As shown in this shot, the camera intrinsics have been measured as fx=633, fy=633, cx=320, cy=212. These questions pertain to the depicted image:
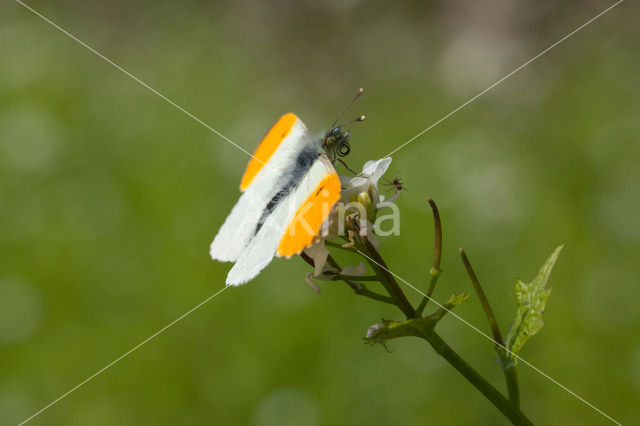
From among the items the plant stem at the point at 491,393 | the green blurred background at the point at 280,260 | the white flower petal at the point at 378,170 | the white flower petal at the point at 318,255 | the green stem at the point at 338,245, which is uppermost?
the white flower petal at the point at 378,170

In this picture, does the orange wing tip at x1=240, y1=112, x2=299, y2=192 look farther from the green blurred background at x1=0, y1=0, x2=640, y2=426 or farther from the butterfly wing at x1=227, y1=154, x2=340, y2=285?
the green blurred background at x1=0, y1=0, x2=640, y2=426

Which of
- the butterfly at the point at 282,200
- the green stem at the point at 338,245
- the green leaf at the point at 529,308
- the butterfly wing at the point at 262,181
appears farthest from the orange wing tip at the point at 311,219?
the green leaf at the point at 529,308

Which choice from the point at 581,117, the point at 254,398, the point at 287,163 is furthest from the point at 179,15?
the point at 287,163

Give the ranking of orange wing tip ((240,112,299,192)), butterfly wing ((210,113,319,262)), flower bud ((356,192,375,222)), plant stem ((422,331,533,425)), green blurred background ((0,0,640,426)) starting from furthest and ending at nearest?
green blurred background ((0,0,640,426))
orange wing tip ((240,112,299,192))
butterfly wing ((210,113,319,262))
flower bud ((356,192,375,222))
plant stem ((422,331,533,425))

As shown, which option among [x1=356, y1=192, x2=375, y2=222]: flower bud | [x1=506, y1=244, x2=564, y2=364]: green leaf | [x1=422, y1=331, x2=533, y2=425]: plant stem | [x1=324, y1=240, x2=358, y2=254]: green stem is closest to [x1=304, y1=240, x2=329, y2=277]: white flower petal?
[x1=324, y1=240, x2=358, y2=254]: green stem

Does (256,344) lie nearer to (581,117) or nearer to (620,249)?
(620,249)

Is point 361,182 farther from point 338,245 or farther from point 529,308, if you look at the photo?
point 529,308

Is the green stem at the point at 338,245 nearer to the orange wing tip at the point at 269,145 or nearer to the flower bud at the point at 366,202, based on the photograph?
the flower bud at the point at 366,202
